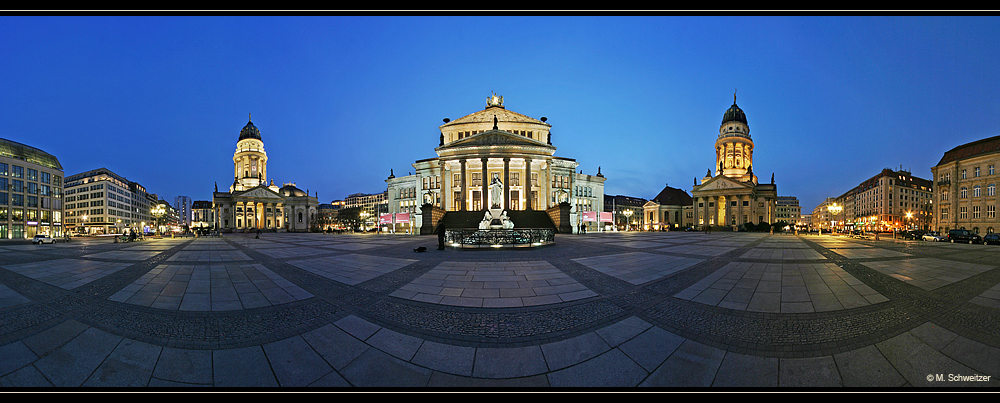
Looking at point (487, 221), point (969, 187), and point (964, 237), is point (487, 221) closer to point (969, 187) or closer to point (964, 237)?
point (964, 237)

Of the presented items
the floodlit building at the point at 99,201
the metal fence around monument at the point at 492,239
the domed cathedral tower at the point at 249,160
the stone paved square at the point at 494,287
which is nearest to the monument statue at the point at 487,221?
the metal fence around monument at the point at 492,239

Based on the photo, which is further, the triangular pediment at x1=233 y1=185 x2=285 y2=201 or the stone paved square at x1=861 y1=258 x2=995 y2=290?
the triangular pediment at x1=233 y1=185 x2=285 y2=201

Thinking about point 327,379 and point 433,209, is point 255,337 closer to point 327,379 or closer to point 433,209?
point 327,379

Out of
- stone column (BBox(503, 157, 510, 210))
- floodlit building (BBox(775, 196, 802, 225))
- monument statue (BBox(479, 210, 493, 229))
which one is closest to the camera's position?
monument statue (BBox(479, 210, 493, 229))

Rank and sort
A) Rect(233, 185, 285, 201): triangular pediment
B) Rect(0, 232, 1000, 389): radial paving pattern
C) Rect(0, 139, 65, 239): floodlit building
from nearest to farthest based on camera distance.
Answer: Rect(0, 232, 1000, 389): radial paving pattern → Rect(0, 139, 65, 239): floodlit building → Rect(233, 185, 285, 201): triangular pediment

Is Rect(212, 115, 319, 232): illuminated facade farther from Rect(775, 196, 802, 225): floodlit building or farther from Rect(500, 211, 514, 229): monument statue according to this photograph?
Rect(775, 196, 802, 225): floodlit building

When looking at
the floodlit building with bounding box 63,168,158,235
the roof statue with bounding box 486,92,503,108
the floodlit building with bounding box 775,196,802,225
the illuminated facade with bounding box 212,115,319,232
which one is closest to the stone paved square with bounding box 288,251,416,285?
the roof statue with bounding box 486,92,503,108

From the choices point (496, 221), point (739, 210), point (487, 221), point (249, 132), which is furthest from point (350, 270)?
point (249, 132)

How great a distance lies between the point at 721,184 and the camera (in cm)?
6631

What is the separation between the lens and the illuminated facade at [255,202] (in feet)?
261

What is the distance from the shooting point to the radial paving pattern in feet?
9.73

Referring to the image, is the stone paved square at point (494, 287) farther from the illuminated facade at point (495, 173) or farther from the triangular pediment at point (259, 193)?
the triangular pediment at point (259, 193)

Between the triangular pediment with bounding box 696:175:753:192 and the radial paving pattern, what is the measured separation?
67.5 m
